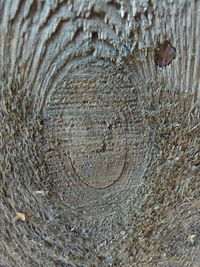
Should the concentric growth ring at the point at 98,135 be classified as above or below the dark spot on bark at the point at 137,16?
below

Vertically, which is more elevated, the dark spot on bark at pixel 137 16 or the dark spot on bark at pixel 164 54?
the dark spot on bark at pixel 137 16

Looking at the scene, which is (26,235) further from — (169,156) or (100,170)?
(169,156)

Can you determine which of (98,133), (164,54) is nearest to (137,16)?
(164,54)

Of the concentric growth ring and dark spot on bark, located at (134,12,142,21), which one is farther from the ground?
dark spot on bark, located at (134,12,142,21)

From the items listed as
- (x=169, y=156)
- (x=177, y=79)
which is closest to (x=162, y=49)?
(x=177, y=79)

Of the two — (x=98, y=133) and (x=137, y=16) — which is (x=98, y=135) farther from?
(x=137, y=16)

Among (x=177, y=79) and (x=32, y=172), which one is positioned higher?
(x=177, y=79)
